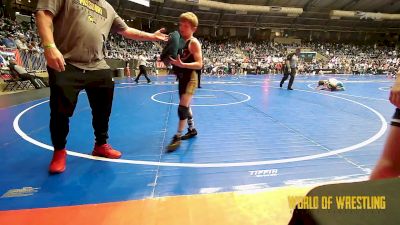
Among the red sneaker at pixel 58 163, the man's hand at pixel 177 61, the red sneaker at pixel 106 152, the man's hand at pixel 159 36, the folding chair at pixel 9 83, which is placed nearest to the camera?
the red sneaker at pixel 58 163

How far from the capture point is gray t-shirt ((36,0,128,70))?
8.49 ft

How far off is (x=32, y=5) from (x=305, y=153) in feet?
101

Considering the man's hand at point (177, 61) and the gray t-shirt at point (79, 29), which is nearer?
the gray t-shirt at point (79, 29)

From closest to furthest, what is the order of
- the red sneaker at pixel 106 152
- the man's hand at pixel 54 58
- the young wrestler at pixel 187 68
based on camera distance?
the man's hand at pixel 54 58, the red sneaker at pixel 106 152, the young wrestler at pixel 187 68

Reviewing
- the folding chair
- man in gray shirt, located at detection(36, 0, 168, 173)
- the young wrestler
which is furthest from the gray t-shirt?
the folding chair

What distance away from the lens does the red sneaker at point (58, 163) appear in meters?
2.79

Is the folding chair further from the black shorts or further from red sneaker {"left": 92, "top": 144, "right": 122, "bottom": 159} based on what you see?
the black shorts

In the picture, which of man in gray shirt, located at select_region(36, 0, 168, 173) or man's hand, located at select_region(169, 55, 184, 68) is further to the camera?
man's hand, located at select_region(169, 55, 184, 68)

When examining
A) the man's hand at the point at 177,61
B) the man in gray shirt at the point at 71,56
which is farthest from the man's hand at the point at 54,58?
the man's hand at the point at 177,61

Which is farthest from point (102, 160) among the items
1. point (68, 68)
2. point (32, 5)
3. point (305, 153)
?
point (32, 5)

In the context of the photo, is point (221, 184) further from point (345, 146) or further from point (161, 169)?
point (345, 146)

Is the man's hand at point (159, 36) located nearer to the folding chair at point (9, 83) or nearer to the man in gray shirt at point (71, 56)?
the man in gray shirt at point (71, 56)

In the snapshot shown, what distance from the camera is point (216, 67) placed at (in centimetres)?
2422

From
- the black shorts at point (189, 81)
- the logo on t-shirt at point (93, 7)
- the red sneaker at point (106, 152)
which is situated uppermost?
the logo on t-shirt at point (93, 7)
